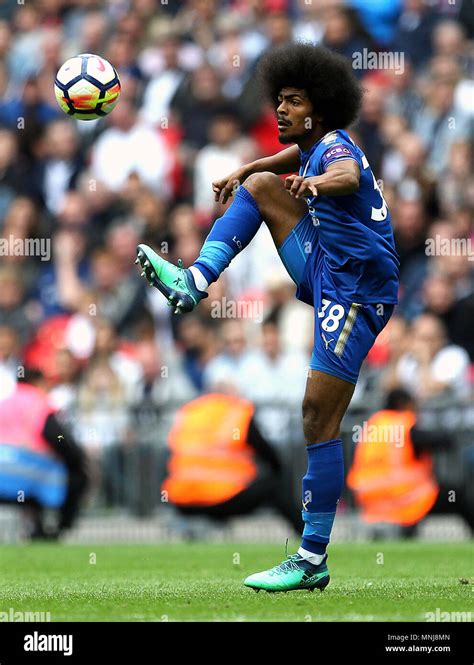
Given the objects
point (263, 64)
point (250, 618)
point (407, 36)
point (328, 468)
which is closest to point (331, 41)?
point (407, 36)

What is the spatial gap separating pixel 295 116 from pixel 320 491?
1828mm

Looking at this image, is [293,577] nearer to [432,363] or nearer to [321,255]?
[321,255]

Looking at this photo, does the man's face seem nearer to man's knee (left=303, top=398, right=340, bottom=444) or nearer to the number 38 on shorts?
the number 38 on shorts

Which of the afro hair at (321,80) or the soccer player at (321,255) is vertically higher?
the afro hair at (321,80)

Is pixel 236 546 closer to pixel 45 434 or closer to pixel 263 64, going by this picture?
pixel 45 434

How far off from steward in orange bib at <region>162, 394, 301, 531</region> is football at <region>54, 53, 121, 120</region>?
4.58 meters

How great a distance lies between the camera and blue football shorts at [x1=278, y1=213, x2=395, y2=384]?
6.79 m

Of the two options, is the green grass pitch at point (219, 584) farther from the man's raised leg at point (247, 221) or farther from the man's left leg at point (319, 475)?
the man's raised leg at point (247, 221)

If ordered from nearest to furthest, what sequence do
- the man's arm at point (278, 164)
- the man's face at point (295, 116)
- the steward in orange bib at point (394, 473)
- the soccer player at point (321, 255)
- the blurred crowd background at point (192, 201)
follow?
the soccer player at point (321, 255), the man's face at point (295, 116), the man's arm at point (278, 164), the steward in orange bib at point (394, 473), the blurred crowd background at point (192, 201)

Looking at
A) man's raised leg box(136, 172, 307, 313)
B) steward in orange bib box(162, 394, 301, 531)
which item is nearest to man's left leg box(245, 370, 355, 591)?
man's raised leg box(136, 172, 307, 313)

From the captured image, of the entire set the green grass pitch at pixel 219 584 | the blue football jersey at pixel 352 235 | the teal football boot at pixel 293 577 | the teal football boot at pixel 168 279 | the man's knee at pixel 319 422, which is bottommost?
the green grass pitch at pixel 219 584

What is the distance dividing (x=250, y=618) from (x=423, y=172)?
9.45 meters

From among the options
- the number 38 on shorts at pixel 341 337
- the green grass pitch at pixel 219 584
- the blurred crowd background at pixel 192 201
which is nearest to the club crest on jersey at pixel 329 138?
the number 38 on shorts at pixel 341 337

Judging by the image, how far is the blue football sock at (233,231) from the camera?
686 centimetres
